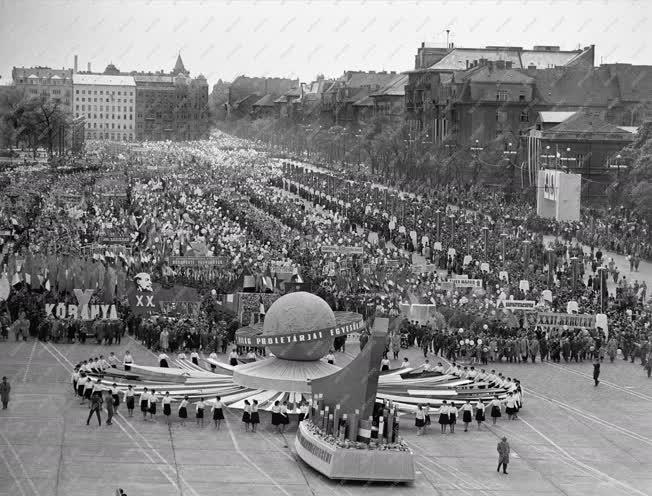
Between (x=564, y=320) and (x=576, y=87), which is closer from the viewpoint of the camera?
(x=564, y=320)

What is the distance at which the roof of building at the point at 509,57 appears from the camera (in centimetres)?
13625

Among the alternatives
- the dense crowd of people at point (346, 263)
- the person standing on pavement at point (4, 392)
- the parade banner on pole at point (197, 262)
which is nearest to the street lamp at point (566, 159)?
the dense crowd of people at point (346, 263)

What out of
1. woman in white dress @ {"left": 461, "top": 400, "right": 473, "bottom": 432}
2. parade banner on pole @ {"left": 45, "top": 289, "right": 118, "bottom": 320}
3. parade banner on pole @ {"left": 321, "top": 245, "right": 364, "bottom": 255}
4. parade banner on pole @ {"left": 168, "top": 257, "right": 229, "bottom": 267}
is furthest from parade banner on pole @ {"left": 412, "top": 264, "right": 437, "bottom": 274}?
woman in white dress @ {"left": 461, "top": 400, "right": 473, "bottom": 432}

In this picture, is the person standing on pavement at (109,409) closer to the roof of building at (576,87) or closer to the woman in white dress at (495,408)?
the woman in white dress at (495,408)

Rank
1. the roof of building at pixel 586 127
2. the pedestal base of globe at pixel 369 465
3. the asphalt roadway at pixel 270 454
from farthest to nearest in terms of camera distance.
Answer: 1. the roof of building at pixel 586 127
2. the pedestal base of globe at pixel 369 465
3. the asphalt roadway at pixel 270 454

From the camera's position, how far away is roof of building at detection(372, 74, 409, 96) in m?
163

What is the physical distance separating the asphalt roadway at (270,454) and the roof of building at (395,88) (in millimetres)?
123306

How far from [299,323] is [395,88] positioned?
129 meters

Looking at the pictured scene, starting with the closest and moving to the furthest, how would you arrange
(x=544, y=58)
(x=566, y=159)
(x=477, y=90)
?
(x=566, y=159), (x=477, y=90), (x=544, y=58)

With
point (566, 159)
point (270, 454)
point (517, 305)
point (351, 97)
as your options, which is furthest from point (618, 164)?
point (351, 97)

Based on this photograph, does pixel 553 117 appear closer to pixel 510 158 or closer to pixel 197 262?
pixel 510 158

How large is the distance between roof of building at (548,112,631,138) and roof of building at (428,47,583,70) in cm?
3641

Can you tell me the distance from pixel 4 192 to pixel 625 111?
4619 cm

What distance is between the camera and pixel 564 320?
4938 centimetres
